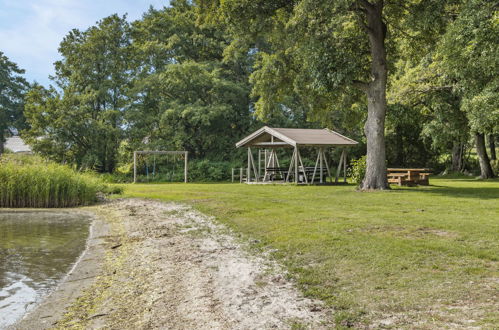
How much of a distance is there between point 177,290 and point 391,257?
3.08 metres

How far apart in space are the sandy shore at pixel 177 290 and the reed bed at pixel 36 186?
25.8 ft

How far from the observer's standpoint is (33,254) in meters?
8.84

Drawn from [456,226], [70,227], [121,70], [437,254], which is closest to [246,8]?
[70,227]

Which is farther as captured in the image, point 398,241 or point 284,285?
point 398,241

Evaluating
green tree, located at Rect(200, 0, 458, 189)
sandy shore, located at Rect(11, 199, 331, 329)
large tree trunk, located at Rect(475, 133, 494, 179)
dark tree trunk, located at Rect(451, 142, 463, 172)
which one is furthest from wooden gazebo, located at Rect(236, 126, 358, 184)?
sandy shore, located at Rect(11, 199, 331, 329)

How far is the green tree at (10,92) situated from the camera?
56469 mm

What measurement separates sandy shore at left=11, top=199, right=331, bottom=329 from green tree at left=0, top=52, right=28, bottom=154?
54.4 meters

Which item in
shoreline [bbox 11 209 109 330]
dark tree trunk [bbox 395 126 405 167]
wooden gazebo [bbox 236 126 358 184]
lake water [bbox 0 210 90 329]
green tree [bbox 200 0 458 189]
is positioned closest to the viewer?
shoreline [bbox 11 209 109 330]

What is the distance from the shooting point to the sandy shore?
471 cm

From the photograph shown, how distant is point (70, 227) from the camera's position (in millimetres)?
12266

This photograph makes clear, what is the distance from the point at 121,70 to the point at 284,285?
116 feet

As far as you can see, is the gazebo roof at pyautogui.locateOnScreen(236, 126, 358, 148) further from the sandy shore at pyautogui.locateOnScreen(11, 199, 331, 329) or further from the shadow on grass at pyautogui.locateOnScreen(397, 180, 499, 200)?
the sandy shore at pyautogui.locateOnScreen(11, 199, 331, 329)

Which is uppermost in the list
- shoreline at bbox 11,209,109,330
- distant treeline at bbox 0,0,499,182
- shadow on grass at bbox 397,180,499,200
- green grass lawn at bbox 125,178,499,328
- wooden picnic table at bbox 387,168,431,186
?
distant treeline at bbox 0,0,499,182

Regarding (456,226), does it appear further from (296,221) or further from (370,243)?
(296,221)
